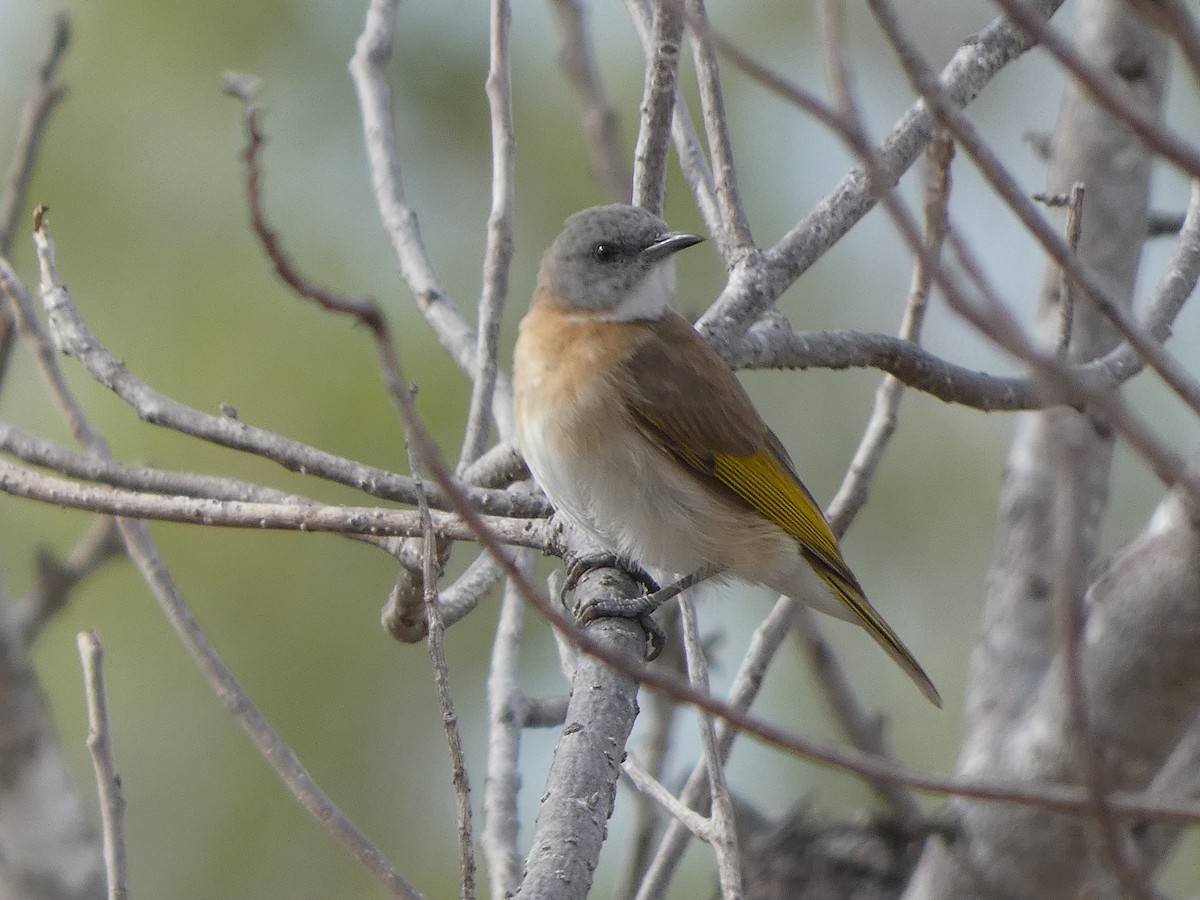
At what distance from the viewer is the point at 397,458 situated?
630 centimetres

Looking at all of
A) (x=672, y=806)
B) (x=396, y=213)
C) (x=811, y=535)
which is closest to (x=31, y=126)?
(x=396, y=213)

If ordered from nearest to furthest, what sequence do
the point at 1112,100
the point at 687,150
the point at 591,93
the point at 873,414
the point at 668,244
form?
the point at 1112,100, the point at 687,150, the point at 668,244, the point at 873,414, the point at 591,93

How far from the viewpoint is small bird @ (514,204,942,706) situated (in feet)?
13.4

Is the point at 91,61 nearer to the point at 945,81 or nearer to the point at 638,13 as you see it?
the point at 638,13

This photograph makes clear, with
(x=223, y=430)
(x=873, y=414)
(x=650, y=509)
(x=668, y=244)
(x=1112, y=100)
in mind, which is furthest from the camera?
(x=873, y=414)

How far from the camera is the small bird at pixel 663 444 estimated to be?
410cm

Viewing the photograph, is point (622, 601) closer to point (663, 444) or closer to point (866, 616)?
point (663, 444)

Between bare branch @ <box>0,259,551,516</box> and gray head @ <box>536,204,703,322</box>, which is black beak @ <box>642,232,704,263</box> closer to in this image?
gray head @ <box>536,204,703,322</box>

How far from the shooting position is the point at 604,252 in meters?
4.66

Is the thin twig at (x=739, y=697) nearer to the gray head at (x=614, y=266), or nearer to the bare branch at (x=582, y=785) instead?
the bare branch at (x=582, y=785)

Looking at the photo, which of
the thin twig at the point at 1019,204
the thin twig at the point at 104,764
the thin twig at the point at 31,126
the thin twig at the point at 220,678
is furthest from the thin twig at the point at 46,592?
the thin twig at the point at 1019,204

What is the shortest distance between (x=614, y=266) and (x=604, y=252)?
57 mm

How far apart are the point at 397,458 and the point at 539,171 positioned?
214 cm

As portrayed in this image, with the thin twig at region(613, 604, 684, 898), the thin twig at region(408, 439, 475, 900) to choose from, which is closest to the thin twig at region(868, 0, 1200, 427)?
the thin twig at region(408, 439, 475, 900)
